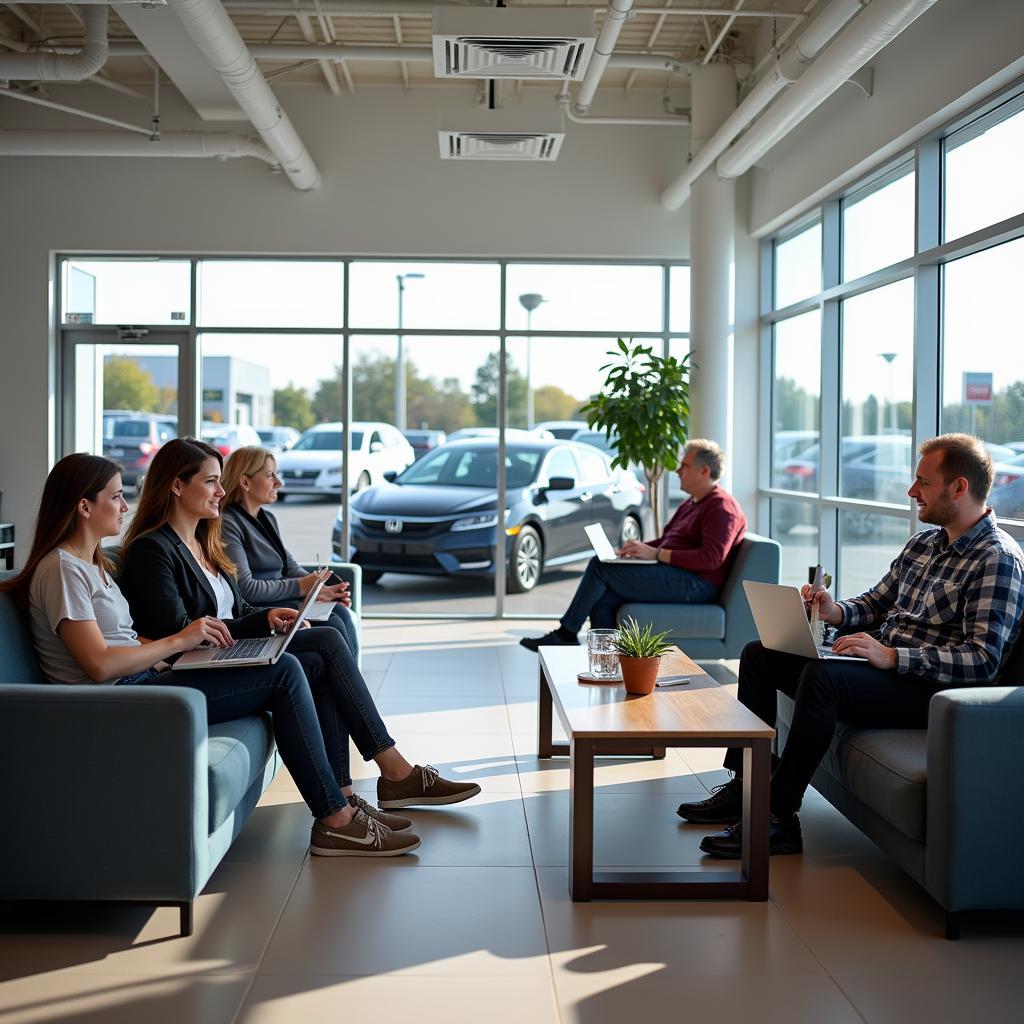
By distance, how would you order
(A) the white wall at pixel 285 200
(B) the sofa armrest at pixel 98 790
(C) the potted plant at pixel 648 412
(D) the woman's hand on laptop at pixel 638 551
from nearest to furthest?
(B) the sofa armrest at pixel 98 790, (D) the woman's hand on laptop at pixel 638 551, (C) the potted plant at pixel 648 412, (A) the white wall at pixel 285 200

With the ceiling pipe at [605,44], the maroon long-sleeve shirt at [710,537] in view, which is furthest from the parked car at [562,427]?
the maroon long-sleeve shirt at [710,537]

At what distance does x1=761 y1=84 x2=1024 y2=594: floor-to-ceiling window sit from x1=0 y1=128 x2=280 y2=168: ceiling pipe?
3854mm

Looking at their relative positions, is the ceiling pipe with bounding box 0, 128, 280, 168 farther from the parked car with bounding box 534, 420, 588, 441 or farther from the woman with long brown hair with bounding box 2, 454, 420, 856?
the woman with long brown hair with bounding box 2, 454, 420, 856

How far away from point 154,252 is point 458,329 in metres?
2.29

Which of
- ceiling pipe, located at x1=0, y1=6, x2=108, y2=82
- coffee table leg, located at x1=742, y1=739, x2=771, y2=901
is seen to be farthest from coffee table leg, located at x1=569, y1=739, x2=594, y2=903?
ceiling pipe, located at x1=0, y1=6, x2=108, y2=82

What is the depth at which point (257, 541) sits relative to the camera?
4.84 meters

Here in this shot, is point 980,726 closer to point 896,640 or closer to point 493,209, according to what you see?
point 896,640

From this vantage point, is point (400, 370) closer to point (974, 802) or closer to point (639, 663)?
point (639, 663)

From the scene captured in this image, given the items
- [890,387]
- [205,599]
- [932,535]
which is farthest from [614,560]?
[205,599]

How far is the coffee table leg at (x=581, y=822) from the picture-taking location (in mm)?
3072

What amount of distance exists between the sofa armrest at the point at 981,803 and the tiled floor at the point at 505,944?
0.15 metres

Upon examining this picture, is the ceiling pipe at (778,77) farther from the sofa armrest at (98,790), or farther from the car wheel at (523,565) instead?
the sofa armrest at (98,790)

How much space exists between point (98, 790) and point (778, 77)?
4.86m

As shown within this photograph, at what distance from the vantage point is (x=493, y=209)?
8.51m
